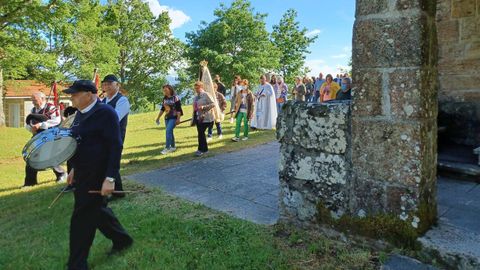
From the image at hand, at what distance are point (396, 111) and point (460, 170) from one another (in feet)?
7.50

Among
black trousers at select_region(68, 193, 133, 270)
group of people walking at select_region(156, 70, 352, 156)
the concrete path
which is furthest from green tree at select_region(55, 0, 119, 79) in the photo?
black trousers at select_region(68, 193, 133, 270)

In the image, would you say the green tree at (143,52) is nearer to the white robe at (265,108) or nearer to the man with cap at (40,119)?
the white robe at (265,108)

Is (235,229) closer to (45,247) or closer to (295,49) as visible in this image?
(45,247)

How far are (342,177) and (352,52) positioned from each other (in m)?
1.05

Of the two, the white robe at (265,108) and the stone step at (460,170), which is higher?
the white robe at (265,108)

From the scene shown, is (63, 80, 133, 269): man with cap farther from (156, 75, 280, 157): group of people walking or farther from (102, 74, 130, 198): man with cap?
(156, 75, 280, 157): group of people walking

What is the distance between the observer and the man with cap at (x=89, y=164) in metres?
3.11

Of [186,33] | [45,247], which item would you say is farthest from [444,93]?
[186,33]

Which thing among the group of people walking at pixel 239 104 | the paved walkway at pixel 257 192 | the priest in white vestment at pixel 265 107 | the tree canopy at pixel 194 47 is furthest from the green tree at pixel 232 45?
the paved walkway at pixel 257 192

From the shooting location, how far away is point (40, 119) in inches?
258

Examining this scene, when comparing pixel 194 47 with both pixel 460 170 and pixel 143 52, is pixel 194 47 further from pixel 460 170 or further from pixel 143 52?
pixel 460 170

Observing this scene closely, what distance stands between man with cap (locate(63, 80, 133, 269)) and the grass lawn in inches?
15.8

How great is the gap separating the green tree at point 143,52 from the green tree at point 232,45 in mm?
3697

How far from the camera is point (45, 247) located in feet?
12.7
